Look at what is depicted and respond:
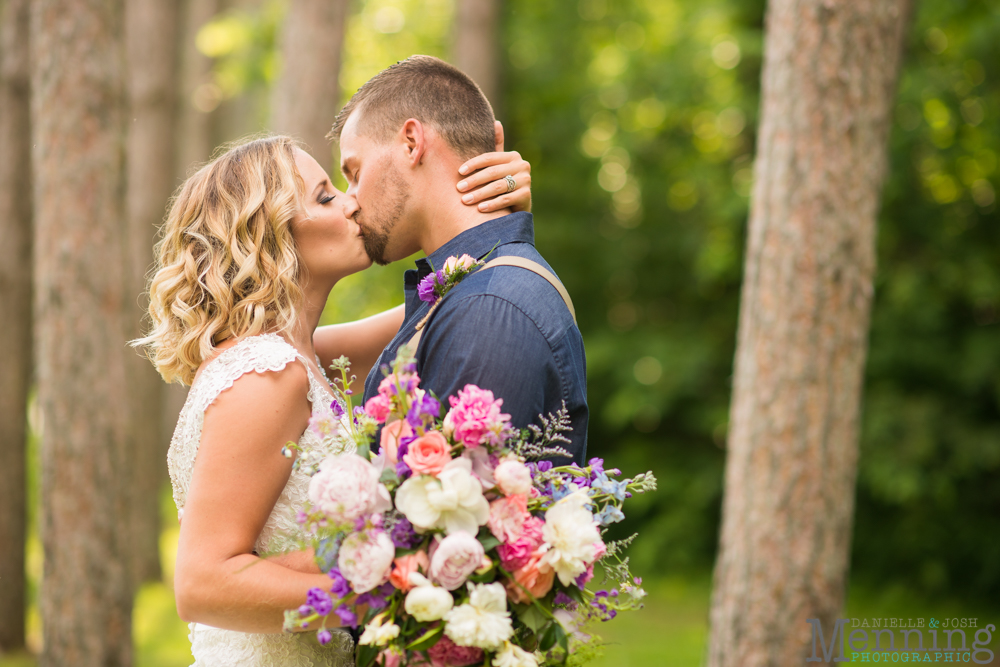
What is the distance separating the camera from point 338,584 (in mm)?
1894

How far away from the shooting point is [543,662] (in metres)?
2.05

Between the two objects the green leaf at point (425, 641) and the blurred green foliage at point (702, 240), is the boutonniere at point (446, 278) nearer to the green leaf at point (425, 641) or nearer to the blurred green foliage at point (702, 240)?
the green leaf at point (425, 641)

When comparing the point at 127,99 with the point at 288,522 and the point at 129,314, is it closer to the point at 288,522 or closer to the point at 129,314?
the point at 129,314

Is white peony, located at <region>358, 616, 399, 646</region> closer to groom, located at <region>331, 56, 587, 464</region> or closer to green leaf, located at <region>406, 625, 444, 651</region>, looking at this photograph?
green leaf, located at <region>406, 625, 444, 651</region>

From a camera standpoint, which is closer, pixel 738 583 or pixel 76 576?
pixel 738 583

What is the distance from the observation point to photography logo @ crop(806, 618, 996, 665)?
7539mm

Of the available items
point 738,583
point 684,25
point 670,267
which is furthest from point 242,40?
point 738,583

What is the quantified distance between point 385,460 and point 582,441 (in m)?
0.77

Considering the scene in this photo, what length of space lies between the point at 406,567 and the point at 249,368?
31.1 inches

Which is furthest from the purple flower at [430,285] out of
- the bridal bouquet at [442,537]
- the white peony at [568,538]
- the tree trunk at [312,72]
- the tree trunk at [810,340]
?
the tree trunk at [312,72]

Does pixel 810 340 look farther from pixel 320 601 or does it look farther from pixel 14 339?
pixel 14 339

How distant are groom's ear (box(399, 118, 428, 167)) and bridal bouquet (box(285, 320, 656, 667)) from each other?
91 cm

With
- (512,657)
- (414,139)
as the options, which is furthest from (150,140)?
(512,657)

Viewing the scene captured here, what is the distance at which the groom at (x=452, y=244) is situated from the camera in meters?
2.16
